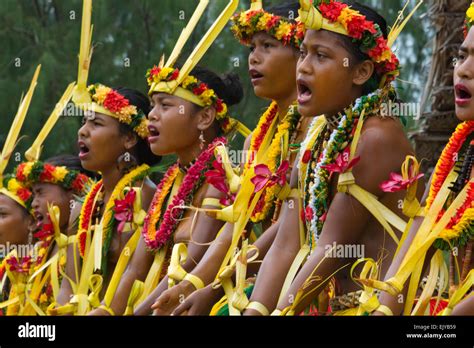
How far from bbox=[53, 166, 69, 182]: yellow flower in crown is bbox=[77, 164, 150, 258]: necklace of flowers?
66 cm

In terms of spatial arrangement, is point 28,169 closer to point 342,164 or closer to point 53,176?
point 53,176

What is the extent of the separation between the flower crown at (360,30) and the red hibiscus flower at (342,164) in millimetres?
405

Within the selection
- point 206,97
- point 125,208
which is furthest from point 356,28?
point 125,208

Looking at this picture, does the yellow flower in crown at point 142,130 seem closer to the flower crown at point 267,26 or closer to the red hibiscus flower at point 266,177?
the flower crown at point 267,26

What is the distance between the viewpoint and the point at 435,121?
8.19m

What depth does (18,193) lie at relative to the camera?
9.41 meters

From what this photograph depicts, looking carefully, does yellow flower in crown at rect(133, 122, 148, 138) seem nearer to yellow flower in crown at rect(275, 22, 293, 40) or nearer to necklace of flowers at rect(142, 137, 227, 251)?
necklace of flowers at rect(142, 137, 227, 251)

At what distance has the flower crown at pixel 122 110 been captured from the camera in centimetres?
805

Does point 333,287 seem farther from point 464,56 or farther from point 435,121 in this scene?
point 435,121

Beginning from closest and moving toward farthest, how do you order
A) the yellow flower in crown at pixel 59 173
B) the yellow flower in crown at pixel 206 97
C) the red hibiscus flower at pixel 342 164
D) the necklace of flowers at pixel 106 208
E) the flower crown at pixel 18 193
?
the red hibiscus flower at pixel 342 164 → the yellow flower in crown at pixel 206 97 → the necklace of flowers at pixel 106 208 → the yellow flower in crown at pixel 59 173 → the flower crown at pixel 18 193

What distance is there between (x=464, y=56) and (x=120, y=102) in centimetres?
321

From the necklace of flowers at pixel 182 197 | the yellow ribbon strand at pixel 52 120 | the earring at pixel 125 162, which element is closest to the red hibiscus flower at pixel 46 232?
the yellow ribbon strand at pixel 52 120

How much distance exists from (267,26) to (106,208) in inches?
72.0
